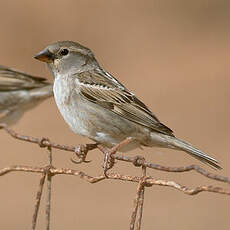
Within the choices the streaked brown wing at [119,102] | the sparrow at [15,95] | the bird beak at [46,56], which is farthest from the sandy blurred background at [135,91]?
the bird beak at [46,56]

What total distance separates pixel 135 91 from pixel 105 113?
7.00 meters

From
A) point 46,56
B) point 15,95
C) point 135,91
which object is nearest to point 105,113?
point 46,56

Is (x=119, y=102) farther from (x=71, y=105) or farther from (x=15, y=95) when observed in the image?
(x=15, y=95)

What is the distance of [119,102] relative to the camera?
411cm

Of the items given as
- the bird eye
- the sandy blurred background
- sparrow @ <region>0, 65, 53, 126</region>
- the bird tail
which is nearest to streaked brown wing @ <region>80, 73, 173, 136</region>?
the bird tail

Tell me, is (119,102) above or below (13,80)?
below

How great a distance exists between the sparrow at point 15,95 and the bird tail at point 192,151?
2507 mm

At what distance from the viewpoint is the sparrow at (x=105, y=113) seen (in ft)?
13.1

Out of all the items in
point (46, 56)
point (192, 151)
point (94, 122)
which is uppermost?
point (46, 56)

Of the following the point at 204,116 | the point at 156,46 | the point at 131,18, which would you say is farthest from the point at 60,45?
the point at 131,18

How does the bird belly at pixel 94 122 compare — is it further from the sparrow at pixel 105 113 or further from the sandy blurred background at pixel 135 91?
the sandy blurred background at pixel 135 91

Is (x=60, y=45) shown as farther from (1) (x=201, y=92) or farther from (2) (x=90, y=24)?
(2) (x=90, y=24)

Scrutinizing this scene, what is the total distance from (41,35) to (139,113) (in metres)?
9.43

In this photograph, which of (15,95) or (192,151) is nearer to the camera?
(192,151)
